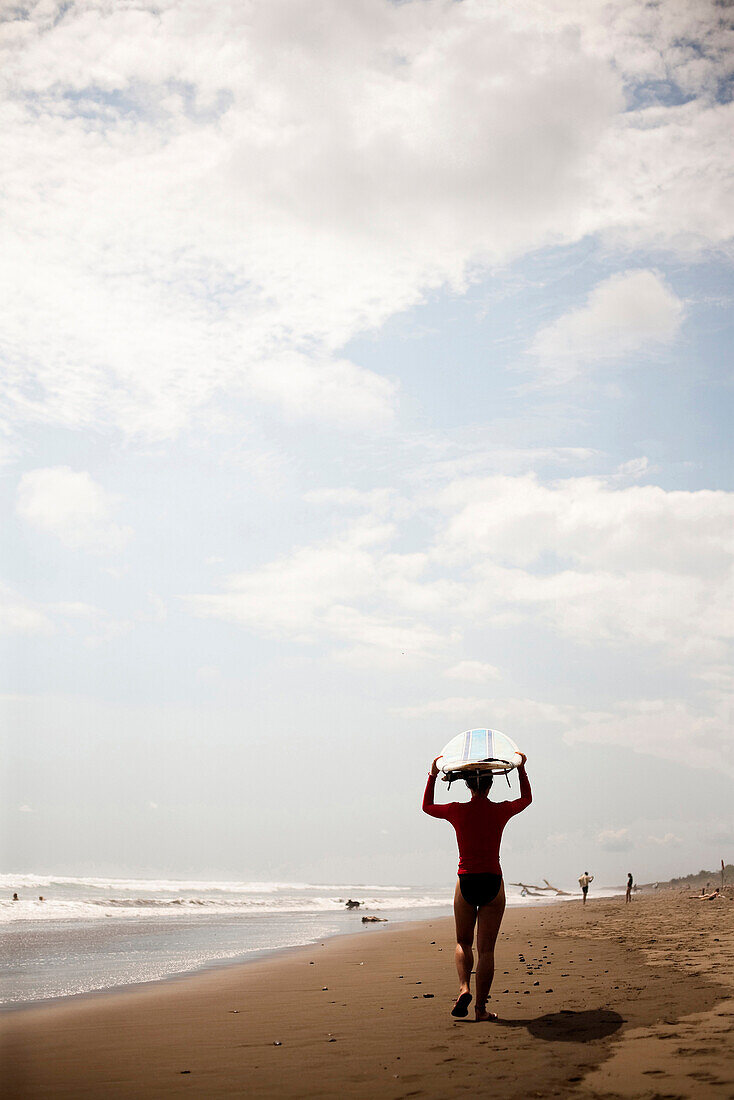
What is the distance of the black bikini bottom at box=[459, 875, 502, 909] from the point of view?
23.0 ft

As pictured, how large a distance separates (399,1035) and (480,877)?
1.41 meters

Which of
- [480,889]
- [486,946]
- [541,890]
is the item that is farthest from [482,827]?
[541,890]

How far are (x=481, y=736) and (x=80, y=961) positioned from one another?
37.2 feet

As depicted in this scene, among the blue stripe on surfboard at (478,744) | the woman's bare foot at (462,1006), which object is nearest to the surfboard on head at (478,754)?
the blue stripe on surfboard at (478,744)

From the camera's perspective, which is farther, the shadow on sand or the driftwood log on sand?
the driftwood log on sand

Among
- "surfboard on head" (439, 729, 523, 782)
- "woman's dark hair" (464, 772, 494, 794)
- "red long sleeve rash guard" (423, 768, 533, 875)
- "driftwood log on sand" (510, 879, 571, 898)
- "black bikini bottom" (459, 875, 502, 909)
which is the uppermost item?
"surfboard on head" (439, 729, 523, 782)

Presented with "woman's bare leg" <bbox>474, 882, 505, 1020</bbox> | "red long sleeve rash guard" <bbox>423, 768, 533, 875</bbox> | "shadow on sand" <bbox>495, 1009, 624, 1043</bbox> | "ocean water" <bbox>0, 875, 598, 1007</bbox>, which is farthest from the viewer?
"ocean water" <bbox>0, 875, 598, 1007</bbox>

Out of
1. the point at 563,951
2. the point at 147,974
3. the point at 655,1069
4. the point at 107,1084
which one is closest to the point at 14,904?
the point at 147,974

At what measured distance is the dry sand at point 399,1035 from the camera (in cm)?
506

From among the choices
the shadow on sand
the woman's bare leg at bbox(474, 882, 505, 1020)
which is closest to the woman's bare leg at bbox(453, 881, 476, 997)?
the woman's bare leg at bbox(474, 882, 505, 1020)

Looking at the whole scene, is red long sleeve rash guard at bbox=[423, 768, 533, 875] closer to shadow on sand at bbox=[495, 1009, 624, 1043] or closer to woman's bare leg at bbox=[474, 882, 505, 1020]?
woman's bare leg at bbox=[474, 882, 505, 1020]

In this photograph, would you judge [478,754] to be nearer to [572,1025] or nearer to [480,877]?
[480,877]

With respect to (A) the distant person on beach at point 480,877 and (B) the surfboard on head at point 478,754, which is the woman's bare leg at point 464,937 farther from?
(B) the surfboard on head at point 478,754

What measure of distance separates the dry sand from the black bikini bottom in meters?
0.96
